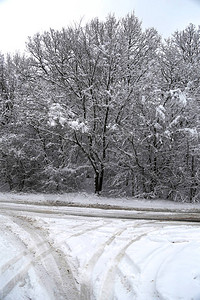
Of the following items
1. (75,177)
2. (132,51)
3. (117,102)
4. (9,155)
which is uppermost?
(132,51)

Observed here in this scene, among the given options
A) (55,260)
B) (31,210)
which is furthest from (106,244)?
(31,210)

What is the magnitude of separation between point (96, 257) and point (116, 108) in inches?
444

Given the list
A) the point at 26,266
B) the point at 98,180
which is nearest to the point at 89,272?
the point at 26,266

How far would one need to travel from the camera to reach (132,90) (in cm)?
1539

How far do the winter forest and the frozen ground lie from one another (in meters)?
5.92

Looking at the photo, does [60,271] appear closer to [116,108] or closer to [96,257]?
[96,257]

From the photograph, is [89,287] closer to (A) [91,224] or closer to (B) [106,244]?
(B) [106,244]

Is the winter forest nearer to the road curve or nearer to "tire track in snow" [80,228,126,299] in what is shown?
the road curve

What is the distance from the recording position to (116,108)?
16.0 meters

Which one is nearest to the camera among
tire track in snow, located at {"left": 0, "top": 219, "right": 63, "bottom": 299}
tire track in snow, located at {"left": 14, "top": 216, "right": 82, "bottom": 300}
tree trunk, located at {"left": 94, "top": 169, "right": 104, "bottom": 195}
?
tire track in snow, located at {"left": 14, "top": 216, "right": 82, "bottom": 300}

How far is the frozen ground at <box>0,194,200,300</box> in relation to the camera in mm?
4734

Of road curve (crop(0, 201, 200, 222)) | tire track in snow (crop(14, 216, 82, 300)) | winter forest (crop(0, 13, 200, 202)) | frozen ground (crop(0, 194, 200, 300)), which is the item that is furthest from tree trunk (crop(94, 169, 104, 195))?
tire track in snow (crop(14, 216, 82, 300))

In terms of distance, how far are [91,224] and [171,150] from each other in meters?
8.35

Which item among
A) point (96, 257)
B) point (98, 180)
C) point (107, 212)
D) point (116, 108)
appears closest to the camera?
point (96, 257)
